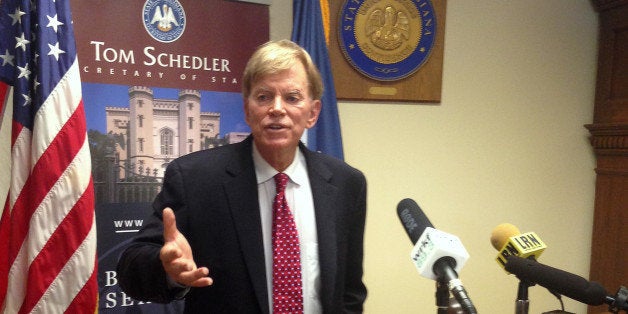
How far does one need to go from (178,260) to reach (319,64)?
1386 mm

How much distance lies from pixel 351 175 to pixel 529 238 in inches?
21.2

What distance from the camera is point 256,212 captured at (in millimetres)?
1261

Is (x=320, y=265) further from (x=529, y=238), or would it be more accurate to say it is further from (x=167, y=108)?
(x=167, y=108)

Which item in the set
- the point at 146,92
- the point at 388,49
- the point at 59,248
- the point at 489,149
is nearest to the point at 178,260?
the point at 59,248

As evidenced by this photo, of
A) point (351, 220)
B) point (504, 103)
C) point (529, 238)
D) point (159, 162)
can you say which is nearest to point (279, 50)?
point (351, 220)

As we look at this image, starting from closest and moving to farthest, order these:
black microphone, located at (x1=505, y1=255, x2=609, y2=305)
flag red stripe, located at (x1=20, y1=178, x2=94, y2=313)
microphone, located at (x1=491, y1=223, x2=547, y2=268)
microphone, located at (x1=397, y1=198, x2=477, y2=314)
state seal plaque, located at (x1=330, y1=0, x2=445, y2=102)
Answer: microphone, located at (x1=397, y1=198, x2=477, y2=314), black microphone, located at (x1=505, y1=255, x2=609, y2=305), microphone, located at (x1=491, y1=223, x2=547, y2=268), flag red stripe, located at (x1=20, y1=178, x2=94, y2=313), state seal plaque, located at (x1=330, y1=0, x2=445, y2=102)

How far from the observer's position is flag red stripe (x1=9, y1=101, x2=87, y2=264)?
5.37 ft

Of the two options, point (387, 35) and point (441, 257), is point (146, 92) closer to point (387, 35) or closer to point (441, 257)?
point (387, 35)

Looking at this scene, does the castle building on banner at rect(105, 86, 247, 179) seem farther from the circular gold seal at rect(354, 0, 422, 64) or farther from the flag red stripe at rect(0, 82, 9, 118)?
the circular gold seal at rect(354, 0, 422, 64)

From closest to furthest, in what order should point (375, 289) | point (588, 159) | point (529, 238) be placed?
point (529, 238)
point (375, 289)
point (588, 159)

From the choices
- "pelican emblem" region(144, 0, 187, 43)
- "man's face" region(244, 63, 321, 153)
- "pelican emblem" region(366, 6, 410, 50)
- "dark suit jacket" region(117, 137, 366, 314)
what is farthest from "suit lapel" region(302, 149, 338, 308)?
"pelican emblem" region(366, 6, 410, 50)

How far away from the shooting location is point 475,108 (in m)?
2.69

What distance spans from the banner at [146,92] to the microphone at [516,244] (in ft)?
4.32

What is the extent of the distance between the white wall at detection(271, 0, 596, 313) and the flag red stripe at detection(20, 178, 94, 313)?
1.27 m
